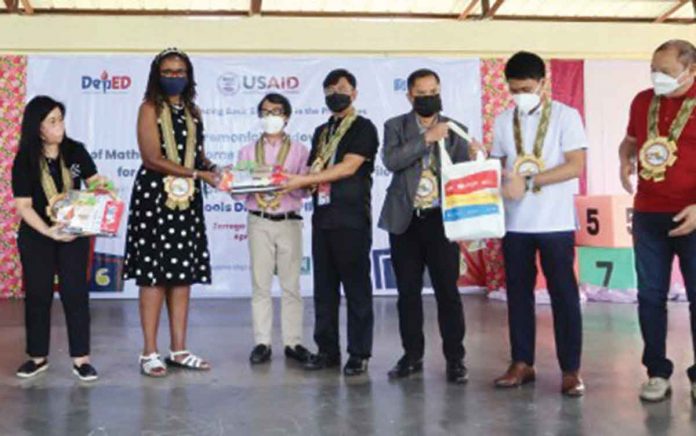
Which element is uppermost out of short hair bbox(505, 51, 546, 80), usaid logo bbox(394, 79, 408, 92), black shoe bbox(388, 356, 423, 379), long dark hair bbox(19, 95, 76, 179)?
usaid logo bbox(394, 79, 408, 92)

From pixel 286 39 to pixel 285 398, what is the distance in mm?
4554

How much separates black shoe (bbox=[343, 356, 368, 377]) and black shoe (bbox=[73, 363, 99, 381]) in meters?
1.15

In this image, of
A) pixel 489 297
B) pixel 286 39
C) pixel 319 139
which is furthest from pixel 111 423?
pixel 286 39

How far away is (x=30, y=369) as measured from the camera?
11.4 ft

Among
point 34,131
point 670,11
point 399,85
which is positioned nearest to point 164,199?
point 34,131

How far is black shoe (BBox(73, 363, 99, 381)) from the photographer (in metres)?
3.37

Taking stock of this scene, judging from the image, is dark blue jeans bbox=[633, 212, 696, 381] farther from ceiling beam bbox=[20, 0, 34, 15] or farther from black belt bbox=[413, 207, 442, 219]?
ceiling beam bbox=[20, 0, 34, 15]

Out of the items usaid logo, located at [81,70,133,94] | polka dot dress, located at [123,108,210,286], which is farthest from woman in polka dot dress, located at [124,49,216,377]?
usaid logo, located at [81,70,133,94]

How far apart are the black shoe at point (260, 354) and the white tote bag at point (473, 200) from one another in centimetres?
128

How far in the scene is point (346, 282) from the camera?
352 cm

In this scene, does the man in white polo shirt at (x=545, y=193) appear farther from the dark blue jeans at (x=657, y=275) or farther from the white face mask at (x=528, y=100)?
the dark blue jeans at (x=657, y=275)

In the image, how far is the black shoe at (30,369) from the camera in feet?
11.3

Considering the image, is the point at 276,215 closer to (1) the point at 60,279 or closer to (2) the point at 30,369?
(1) the point at 60,279

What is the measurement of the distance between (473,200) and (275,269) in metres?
1.28
